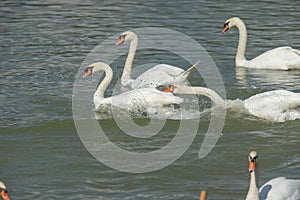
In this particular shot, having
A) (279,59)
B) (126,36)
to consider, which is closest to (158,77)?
(126,36)

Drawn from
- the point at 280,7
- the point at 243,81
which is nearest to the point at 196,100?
the point at 243,81

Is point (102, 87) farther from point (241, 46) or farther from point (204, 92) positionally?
point (241, 46)

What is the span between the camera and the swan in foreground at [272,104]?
1038cm

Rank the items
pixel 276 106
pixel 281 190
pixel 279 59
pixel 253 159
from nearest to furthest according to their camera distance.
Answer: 1. pixel 253 159
2. pixel 281 190
3. pixel 276 106
4. pixel 279 59

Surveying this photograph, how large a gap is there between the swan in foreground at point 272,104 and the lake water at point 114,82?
11 centimetres

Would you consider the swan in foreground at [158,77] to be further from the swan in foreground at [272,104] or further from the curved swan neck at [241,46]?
the curved swan neck at [241,46]

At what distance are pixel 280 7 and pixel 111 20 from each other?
406cm

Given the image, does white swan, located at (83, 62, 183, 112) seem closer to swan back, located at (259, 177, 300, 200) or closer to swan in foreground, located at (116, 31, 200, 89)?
swan in foreground, located at (116, 31, 200, 89)

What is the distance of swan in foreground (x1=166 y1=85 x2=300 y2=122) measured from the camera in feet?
34.1

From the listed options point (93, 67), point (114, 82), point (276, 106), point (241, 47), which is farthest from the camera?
point (241, 47)

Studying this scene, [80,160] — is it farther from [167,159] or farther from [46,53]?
[46,53]

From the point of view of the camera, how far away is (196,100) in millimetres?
11250

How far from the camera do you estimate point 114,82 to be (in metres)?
13.0

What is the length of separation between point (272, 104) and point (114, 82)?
11.1ft
